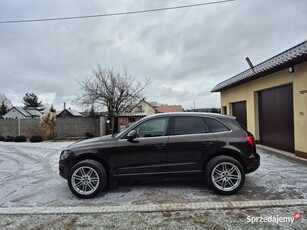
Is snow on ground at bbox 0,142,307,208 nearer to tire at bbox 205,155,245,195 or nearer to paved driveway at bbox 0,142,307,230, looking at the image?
paved driveway at bbox 0,142,307,230

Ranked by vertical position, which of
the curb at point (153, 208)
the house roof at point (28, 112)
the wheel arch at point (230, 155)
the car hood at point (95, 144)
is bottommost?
the curb at point (153, 208)

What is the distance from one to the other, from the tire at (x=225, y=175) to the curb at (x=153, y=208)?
446 millimetres

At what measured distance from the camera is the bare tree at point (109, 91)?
771 inches

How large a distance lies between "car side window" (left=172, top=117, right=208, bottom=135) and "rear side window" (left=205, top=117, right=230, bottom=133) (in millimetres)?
106

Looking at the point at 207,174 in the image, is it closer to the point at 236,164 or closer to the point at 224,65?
the point at 236,164

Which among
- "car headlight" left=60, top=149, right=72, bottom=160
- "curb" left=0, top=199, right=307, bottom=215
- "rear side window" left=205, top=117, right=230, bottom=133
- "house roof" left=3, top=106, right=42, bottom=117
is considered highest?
"house roof" left=3, top=106, right=42, bottom=117

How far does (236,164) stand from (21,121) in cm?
1980

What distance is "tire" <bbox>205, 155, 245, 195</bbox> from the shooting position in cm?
435

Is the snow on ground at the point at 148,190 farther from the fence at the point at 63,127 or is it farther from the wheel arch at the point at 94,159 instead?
the fence at the point at 63,127

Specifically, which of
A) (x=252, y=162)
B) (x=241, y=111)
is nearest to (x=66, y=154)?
(x=252, y=162)

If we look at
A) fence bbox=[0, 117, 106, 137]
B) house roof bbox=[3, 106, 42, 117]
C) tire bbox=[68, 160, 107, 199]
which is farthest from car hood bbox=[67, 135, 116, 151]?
house roof bbox=[3, 106, 42, 117]

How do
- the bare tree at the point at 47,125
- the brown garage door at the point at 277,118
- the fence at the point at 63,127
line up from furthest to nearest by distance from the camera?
1. the fence at the point at 63,127
2. the bare tree at the point at 47,125
3. the brown garage door at the point at 277,118

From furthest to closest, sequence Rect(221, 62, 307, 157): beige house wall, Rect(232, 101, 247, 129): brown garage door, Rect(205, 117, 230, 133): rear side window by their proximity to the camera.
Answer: Rect(232, 101, 247, 129): brown garage door
Rect(221, 62, 307, 157): beige house wall
Rect(205, 117, 230, 133): rear side window

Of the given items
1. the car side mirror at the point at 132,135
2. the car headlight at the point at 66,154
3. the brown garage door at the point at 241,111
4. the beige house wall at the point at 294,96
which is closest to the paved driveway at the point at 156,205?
the car headlight at the point at 66,154
